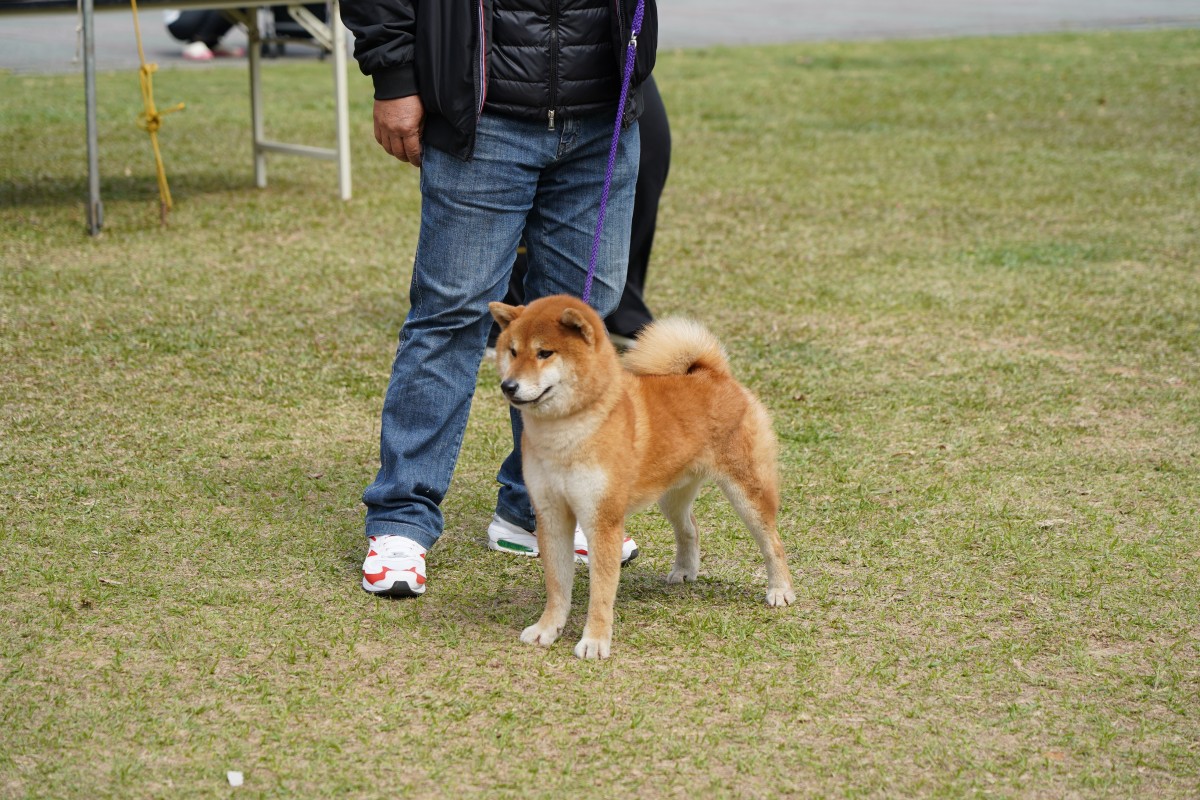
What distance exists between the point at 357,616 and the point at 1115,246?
5.36m

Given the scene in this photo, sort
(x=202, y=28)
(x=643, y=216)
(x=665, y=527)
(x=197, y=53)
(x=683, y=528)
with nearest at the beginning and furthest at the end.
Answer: (x=683, y=528) → (x=665, y=527) → (x=643, y=216) → (x=202, y=28) → (x=197, y=53)

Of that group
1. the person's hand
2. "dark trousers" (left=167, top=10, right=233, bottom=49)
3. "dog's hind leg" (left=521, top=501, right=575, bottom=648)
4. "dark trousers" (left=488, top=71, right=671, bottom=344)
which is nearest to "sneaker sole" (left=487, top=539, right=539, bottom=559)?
"dog's hind leg" (left=521, top=501, right=575, bottom=648)

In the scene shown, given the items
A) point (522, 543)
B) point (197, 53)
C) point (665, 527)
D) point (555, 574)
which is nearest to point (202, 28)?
point (197, 53)

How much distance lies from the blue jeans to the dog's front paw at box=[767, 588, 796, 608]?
0.77 metres

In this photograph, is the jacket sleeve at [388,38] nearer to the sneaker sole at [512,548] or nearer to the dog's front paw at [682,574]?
the sneaker sole at [512,548]

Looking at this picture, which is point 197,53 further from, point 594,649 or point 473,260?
point 594,649

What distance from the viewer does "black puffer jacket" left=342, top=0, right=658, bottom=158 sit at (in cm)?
305

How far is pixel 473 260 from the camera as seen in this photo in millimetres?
3213

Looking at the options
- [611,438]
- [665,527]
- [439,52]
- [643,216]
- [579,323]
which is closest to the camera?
[579,323]

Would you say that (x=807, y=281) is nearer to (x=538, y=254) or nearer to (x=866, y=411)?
(x=866, y=411)

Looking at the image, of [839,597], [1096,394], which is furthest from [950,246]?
[839,597]

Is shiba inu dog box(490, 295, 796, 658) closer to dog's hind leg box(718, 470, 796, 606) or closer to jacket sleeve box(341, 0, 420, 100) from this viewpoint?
dog's hind leg box(718, 470, 796, 606)

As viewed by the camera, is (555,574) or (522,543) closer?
(555,574)

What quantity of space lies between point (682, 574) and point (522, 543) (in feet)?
1.50
